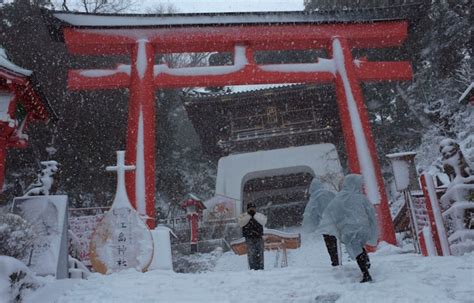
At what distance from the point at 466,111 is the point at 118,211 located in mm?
12252

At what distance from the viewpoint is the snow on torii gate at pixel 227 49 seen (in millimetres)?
8875

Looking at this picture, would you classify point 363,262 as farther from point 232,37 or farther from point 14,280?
point 232,37

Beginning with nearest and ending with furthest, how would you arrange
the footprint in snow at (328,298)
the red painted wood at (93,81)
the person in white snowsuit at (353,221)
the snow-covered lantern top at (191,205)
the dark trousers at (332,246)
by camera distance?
1. the footprint in snow at (328,298)
2. the person in white snowsuit at (353,221)
3. the dark trousers at (332,246)
4. the red painted wood at (93,81)
5. the snow-covered lantern top at (191,205)

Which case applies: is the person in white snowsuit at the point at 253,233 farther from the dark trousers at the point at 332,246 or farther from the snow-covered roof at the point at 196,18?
the snow-covered roof at the point at 196,18

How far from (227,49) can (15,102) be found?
5.22 metres

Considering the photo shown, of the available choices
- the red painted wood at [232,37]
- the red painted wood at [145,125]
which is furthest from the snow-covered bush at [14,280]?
the red painted wood at [232,37]

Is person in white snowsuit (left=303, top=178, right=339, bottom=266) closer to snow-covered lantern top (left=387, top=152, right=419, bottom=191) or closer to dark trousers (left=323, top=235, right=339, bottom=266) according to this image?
dark trousers (left=323, top=235, right=339, bottom=266)

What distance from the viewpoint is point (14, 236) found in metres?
3.91

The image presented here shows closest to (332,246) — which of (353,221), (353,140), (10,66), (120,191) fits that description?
(353,221)

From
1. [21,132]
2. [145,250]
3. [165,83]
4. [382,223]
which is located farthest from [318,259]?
[21,132]

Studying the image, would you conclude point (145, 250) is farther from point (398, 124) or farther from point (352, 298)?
point (398, 124)

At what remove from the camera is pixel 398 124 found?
1672 cm

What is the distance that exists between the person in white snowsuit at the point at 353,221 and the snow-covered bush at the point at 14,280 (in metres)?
2.90

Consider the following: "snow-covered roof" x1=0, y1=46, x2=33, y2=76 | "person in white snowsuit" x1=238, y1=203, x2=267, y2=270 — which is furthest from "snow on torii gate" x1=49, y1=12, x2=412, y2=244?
"person in white snowsuit" x1=238, y1=203, x2=267, y2=270
